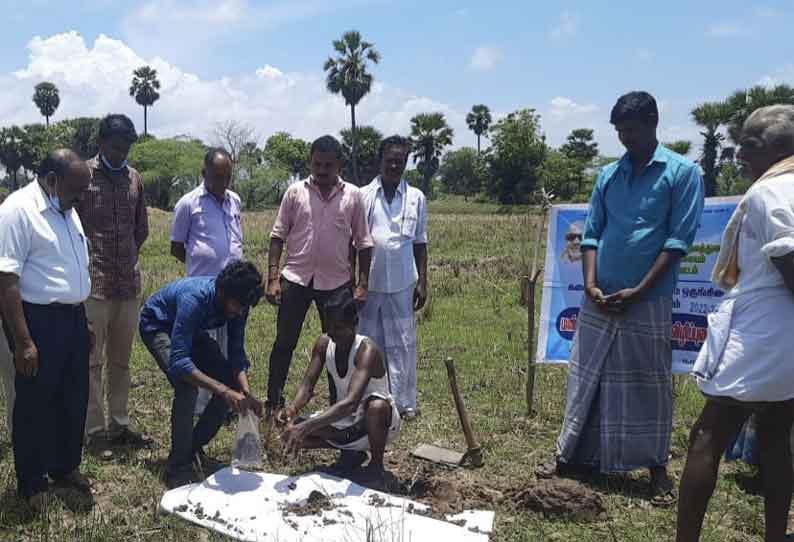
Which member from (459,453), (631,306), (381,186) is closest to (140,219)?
(381,186)

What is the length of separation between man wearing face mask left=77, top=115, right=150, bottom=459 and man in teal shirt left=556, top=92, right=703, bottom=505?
9.11 ft

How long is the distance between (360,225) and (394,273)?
0.43 m

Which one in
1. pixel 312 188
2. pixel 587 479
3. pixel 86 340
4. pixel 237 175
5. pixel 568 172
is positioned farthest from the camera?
pixel 237 175

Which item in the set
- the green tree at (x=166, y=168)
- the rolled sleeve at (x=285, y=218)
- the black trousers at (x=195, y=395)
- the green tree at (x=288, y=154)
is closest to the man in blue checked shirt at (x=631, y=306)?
the black trousers at (x=195, y=395)

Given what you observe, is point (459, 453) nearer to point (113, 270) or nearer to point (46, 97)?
point (113, 270)

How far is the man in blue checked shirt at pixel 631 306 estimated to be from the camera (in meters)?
3.72

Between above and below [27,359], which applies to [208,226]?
above

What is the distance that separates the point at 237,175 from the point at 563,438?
156 ft

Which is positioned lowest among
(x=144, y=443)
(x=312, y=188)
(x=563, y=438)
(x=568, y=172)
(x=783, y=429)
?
(x=144, y=443)

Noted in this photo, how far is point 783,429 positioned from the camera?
9.64ft

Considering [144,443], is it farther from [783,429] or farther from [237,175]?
[237,175]

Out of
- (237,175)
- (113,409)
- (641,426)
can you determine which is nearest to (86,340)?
(113,409)

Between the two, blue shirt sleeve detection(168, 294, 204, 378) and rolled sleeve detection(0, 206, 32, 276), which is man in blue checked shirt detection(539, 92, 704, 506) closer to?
blue shirt sleeve detection(168, 294, 204, 378)

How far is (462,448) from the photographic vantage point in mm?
4684
